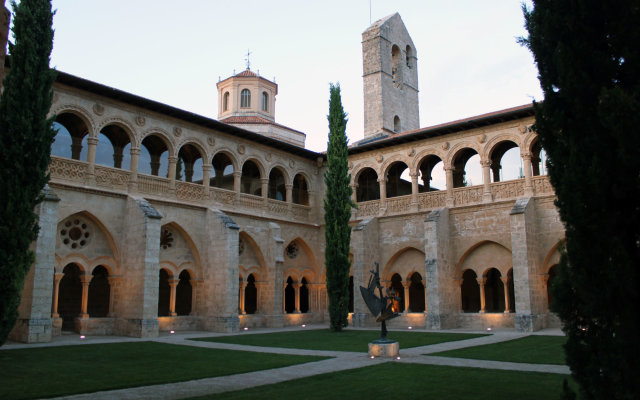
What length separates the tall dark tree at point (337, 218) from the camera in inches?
789

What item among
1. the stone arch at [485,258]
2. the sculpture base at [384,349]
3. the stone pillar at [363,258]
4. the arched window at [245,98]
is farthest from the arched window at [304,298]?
the sculpture base at [384,349]

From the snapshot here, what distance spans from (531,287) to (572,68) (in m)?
15.1

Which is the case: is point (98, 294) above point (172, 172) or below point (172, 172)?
below

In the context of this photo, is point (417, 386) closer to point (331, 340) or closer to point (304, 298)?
point (331, 340)

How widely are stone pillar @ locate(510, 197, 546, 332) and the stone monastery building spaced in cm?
6

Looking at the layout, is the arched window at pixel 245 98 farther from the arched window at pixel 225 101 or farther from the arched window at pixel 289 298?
the arched window at pixel 289 298

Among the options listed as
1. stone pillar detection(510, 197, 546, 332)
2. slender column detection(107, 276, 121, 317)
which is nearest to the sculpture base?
stone pillar detection(510, 197, 546, 332)

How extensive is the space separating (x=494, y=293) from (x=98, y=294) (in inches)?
732

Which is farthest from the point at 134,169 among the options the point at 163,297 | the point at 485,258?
the point at 485,258

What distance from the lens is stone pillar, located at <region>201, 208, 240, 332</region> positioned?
19.6 m

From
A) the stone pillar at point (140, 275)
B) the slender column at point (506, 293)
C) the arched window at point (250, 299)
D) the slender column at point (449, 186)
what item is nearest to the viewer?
the stone pillar at point (140, 275)

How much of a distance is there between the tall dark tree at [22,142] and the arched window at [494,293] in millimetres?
20688

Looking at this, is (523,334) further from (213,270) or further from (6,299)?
(6,299)

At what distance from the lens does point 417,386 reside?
7.90m
